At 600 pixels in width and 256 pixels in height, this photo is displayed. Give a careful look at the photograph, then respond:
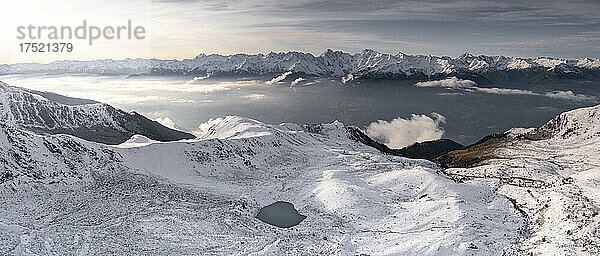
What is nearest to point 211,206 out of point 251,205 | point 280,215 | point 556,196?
point 251,205

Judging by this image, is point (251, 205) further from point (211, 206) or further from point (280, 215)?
point (211, 206)

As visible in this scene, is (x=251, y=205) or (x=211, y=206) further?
(x=251, y=205)

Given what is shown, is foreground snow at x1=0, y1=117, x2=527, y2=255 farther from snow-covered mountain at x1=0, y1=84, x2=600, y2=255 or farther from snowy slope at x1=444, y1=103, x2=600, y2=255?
snowy slope at x1=444, y1=103, x2=600, y2=255

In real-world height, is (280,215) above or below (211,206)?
below

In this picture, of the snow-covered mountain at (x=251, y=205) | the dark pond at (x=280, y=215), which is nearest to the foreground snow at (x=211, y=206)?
the snow-covered mountain at (x=251, y=205)

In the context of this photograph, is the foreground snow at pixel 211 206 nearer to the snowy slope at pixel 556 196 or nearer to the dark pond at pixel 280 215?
the dark pond at pixel 280 215

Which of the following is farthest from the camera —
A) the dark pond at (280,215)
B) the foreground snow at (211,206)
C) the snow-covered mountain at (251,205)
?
the dark pond at (280,215)
